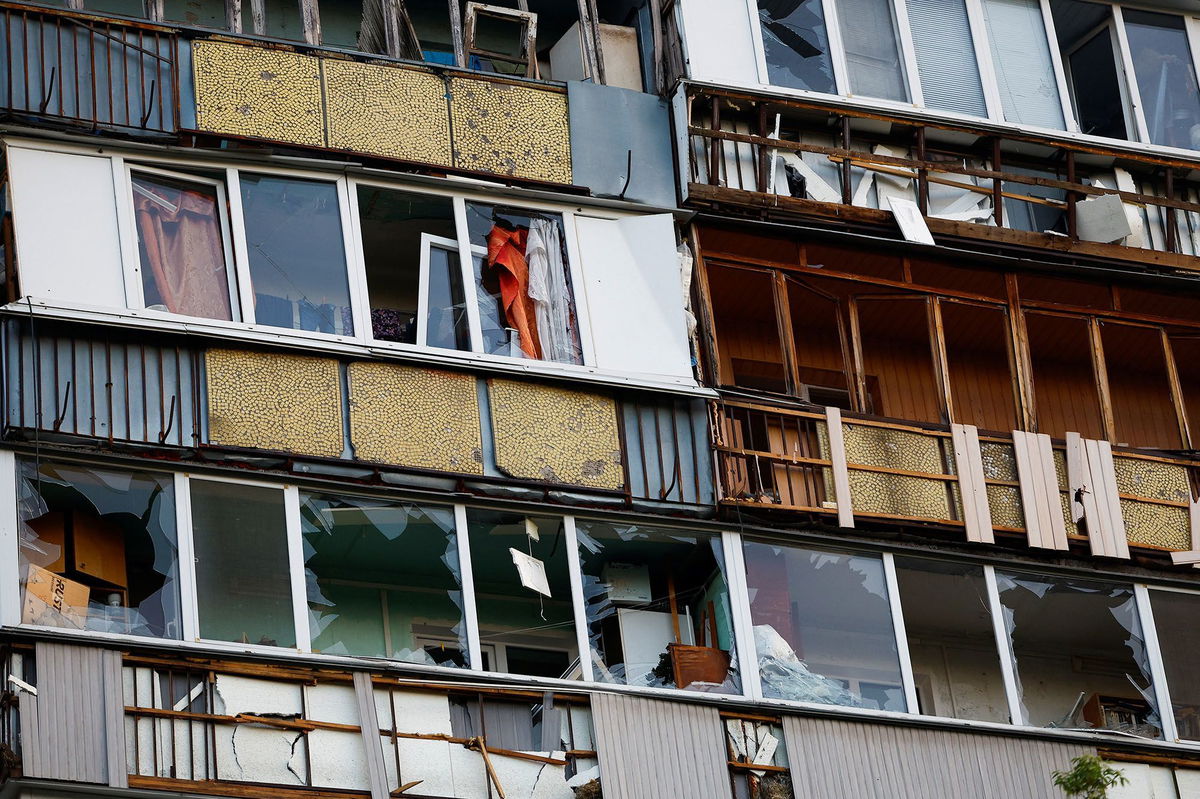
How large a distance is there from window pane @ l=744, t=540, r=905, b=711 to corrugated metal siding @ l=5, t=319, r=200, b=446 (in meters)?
4.79

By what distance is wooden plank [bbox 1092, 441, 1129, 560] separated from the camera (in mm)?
18422

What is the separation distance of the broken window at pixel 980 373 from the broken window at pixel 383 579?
19.6 feet

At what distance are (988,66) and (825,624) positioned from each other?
596 centimetres

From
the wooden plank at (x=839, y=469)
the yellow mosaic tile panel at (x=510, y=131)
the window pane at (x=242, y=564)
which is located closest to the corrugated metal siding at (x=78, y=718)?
the window pane at (x=242, y=564)

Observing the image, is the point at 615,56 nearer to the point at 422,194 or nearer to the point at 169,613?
the point at 422,194

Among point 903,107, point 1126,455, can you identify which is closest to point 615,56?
point 903,107

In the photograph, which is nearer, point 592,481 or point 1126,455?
point 592,481

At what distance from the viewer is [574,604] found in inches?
648

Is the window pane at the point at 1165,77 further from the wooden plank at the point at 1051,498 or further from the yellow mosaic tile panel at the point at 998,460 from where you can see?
the yellow mosaic tile panel at the point at 998,460

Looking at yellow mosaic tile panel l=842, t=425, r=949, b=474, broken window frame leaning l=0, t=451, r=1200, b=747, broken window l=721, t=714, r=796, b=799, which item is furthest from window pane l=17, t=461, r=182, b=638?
yellow mosaic tile panel l=842, t=425, r=949, b=474

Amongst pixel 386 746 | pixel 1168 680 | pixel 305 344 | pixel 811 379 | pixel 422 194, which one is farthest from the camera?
pixel 811 379

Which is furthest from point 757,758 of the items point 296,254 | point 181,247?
point 181,247

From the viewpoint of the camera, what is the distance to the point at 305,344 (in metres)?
16.3

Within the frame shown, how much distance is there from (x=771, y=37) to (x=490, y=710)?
7233 mm
